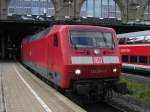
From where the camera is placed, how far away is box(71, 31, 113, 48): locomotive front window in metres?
14.8

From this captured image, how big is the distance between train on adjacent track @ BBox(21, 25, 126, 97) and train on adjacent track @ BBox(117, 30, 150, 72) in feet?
46.3

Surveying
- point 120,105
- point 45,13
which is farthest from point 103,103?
point 45,13

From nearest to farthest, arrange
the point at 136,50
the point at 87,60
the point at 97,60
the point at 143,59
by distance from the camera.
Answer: the point at 87,60 < the point at 97,60 < the point at 143,59 < the point at 136,50

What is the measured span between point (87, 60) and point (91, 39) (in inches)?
35.6

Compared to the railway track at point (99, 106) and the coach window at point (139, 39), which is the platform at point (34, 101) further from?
the coach window at point (139, 39)

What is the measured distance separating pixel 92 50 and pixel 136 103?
2604 millimetres

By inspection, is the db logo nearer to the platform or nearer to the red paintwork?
the red paintwork

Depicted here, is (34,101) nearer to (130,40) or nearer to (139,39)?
(139,39)

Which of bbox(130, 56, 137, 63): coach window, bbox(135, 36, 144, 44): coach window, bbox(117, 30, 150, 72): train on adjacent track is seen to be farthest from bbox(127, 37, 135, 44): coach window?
bbox(130, 56, 137, 63): coach window

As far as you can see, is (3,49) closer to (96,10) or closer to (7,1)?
(7,1)

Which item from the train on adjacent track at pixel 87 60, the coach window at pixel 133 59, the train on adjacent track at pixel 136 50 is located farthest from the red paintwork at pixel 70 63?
the coach window at pixel 133 59

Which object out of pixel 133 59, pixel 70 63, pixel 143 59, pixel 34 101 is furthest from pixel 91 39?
pixel 133 59

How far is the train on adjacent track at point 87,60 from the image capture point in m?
14.4

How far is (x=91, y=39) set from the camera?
1512 cm
